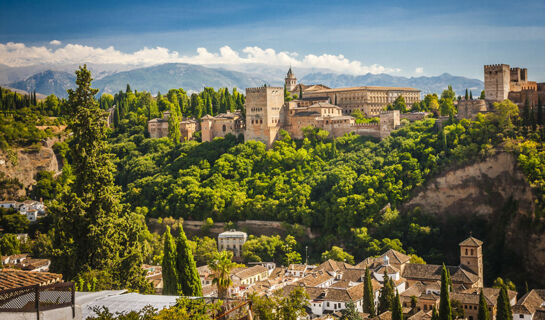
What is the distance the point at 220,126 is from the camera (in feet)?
194

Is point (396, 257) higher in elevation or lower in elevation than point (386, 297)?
higher

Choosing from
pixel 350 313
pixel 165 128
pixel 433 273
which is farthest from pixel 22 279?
pixel 165 128

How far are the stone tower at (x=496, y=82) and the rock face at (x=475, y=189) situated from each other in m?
7.24

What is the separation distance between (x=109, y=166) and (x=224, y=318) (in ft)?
23.5

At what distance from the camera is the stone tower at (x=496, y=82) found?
163ft

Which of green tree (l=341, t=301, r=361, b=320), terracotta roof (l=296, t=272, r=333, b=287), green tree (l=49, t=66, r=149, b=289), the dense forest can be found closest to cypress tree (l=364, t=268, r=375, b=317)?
green tree (l=341, t=301, r=361, b=320)

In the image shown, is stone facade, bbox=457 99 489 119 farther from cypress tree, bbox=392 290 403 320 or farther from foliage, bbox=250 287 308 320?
foliage, bbox=250 287 308 320

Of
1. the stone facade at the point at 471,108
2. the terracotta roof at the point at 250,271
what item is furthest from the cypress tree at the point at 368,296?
the stone facade at the point at 471,108

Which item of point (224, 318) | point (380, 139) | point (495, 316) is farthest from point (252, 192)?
point (224, 318)

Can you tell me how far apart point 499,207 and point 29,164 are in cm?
4417

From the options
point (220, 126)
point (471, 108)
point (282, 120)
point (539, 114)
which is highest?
point (471, 108)

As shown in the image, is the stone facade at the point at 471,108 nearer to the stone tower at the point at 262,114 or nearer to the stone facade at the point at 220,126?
the stone tower at the point at 262,114

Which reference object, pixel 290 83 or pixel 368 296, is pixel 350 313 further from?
pixel 290 83

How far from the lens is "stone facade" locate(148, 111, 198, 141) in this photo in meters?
61.4
